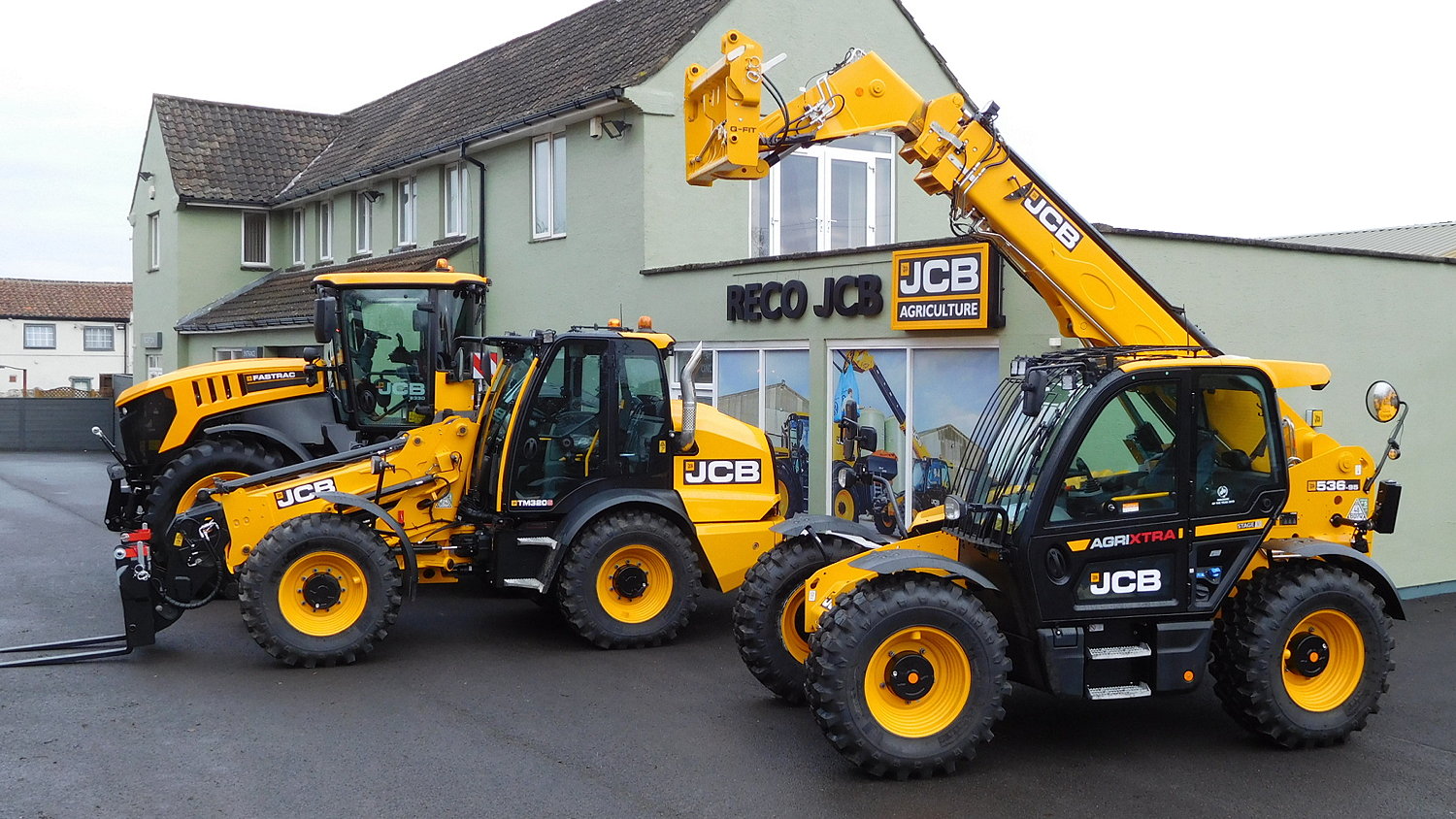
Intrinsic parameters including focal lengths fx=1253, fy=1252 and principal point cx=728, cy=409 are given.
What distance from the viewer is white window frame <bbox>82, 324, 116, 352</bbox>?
58062 mm

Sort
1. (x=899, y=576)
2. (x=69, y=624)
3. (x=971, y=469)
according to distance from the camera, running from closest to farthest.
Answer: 1. (x=899, y=576)
2. (x=971, y=469)
3. (x=69, y=624)

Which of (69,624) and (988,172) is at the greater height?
(988,172)

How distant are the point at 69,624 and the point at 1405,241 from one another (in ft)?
84.8

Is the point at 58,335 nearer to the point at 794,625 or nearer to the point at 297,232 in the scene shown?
the point at 297,232

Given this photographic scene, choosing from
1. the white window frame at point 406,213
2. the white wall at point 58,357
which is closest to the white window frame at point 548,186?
the white window frame at point 406,213

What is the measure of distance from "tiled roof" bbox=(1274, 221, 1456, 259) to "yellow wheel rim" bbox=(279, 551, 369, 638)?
2125cm

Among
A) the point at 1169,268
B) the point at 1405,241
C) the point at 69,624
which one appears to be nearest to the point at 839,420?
the point at 1169,268

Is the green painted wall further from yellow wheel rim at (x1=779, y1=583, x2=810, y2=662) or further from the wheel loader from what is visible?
the wheel loader

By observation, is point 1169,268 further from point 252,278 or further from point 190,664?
point 252,278

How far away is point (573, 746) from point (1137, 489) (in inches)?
133

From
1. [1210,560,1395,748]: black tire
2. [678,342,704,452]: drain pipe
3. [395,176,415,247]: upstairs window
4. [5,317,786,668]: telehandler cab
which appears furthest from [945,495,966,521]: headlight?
[395,176,415,247]: upstairs window

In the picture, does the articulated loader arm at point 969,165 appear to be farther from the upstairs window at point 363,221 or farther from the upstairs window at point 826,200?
the upstairs window at point 363,221

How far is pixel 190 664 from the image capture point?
8742 millimetres

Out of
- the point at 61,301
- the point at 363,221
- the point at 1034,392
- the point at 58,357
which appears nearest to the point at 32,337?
the point at 58,357
